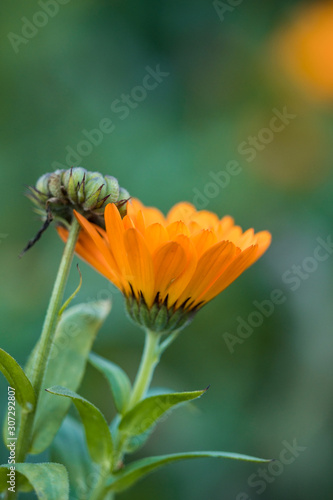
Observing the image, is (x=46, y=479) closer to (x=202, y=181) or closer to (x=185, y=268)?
(x=185, y=268)

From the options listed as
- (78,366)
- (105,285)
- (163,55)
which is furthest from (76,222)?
(163,55)

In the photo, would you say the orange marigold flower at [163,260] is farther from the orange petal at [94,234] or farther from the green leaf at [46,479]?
the green leaf at [46,479]

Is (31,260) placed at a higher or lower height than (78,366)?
lower

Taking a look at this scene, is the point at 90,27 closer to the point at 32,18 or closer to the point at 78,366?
the point at 32,18

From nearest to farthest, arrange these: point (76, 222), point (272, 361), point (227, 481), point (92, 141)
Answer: point (76, 222) < point (227, 481) < point (272, 361) < point (92, 141)

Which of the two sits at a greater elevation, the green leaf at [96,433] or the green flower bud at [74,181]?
the green flower bud at [74,181]

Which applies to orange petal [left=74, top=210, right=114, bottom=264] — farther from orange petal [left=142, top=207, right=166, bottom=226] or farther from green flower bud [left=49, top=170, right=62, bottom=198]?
orange petal [left=142, top=207, right=166, bottom=226]

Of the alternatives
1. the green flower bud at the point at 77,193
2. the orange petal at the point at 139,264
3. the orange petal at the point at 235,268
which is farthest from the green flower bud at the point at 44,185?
the orange petal at the point at 235,268
